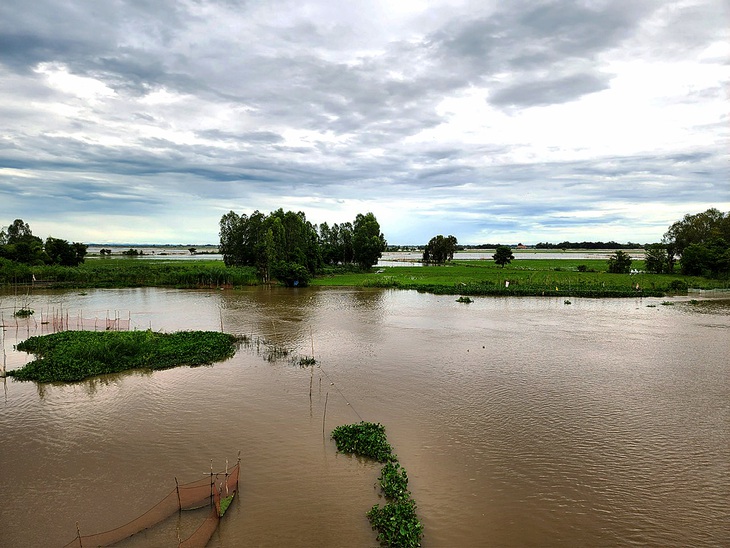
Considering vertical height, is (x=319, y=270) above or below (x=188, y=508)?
above

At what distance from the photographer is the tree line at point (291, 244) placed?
162ft

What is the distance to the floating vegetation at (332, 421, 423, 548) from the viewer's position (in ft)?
25.1

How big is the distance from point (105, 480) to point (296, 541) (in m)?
4.64

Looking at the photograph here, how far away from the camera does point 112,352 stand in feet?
57.4

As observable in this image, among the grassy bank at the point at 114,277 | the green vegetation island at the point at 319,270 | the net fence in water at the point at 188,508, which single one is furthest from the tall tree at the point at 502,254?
the net fence in water at the point at 188,508

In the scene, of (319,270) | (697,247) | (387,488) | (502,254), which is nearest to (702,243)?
(697,247)

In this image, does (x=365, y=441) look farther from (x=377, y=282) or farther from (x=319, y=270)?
(x=319, y=270)

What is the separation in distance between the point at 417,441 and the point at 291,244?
45.5 meters

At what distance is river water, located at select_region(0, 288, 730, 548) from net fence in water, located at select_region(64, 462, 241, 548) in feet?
0.89

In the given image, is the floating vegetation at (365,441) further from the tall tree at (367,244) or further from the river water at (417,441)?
the tall tree at (367,244)

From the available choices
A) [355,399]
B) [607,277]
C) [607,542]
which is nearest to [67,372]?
[355,399]

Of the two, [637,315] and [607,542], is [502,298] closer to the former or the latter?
[637,315]

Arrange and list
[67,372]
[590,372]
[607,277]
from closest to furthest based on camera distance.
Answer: [67,372]
[590,372]
[607,277]

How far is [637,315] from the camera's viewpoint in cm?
3064
